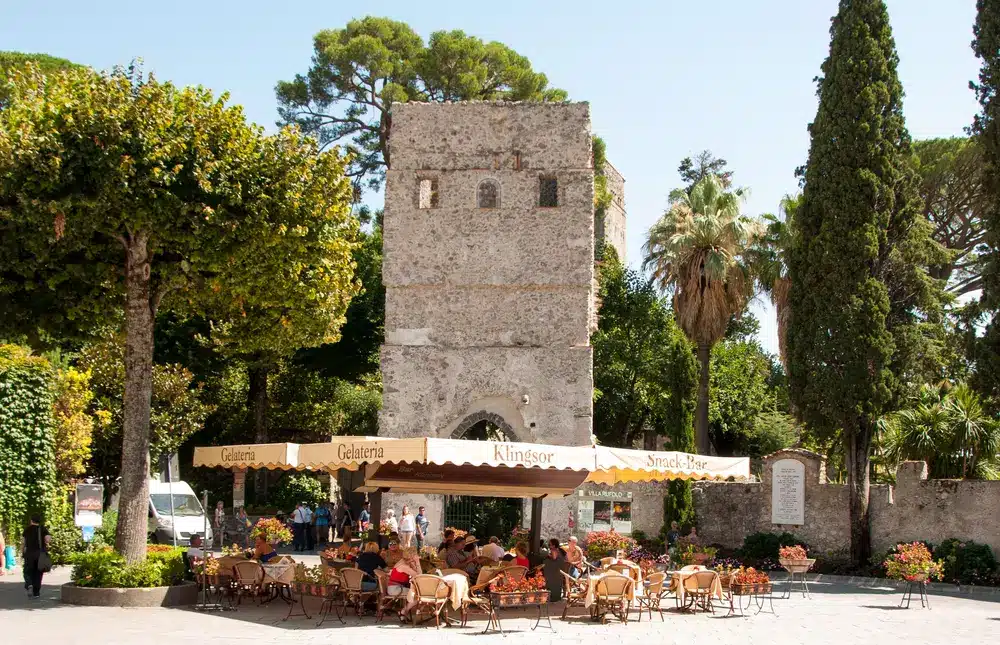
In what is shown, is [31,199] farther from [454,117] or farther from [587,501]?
[587,501]

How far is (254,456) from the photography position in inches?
666

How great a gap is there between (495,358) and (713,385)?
1666cm

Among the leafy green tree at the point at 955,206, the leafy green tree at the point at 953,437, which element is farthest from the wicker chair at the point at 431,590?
the leafy green tree at the point at 955,206

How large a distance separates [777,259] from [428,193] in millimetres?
10752

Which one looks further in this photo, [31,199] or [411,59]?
[411,59]

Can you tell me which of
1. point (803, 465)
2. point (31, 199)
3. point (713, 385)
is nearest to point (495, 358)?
point (803, 465)

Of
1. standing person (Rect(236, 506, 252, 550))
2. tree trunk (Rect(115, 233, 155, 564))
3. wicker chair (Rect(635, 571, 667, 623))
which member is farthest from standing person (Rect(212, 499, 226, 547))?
wicker chair (Rect(635, 571, 667, 623))

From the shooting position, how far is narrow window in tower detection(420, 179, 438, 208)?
2783 cm

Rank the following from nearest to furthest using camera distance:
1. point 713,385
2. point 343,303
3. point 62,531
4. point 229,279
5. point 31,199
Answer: point 31,199 → point 229,279 → point 343,303 → point 62,531 → point 713,385

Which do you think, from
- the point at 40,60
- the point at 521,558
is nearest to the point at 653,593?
the point at 521,558

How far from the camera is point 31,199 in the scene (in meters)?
15.4

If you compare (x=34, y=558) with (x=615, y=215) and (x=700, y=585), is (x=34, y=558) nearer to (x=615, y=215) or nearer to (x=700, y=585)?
(x=700, y=585)

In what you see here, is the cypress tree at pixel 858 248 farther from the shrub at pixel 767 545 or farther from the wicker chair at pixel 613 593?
the wicker chair at pixel 613 593

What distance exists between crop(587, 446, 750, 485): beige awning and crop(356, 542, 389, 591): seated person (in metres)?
3.32
